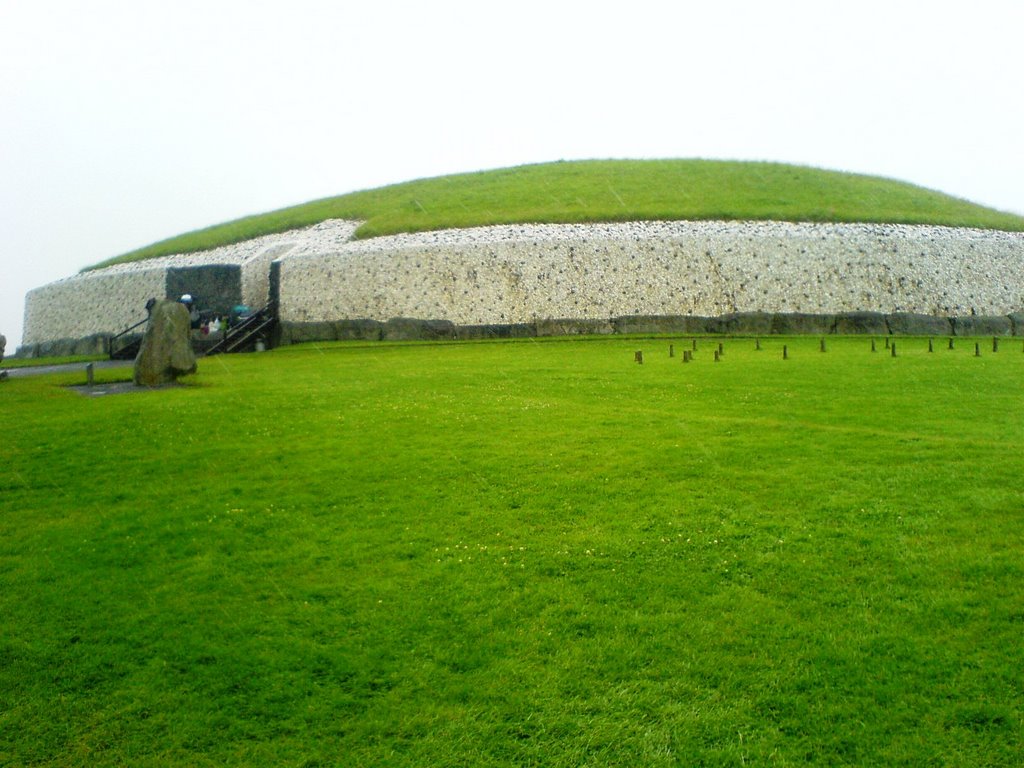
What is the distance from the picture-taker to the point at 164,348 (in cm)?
1931

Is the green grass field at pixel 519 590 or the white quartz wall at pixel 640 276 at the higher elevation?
the white quartz wall at pixel 640 276

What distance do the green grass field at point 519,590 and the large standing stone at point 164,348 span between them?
462 cm

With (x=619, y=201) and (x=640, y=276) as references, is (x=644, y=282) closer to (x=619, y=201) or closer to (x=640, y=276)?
(x=640, y=276)

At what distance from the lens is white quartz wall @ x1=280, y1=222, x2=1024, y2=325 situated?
3116 cm

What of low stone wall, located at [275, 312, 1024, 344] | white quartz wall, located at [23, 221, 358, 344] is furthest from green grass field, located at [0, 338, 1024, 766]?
white quartz wall, located at [23, 221, 358, 344]

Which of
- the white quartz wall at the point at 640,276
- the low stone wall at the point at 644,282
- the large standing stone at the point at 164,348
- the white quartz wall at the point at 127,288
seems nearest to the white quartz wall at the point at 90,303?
the white quartz wall at the point at 127,288

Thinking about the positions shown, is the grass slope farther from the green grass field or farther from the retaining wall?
the green grass field

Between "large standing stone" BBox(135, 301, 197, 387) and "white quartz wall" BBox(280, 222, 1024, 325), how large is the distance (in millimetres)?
12197

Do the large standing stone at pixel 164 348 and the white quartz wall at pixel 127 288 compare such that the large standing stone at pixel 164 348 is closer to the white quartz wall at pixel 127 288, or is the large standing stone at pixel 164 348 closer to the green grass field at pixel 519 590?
the green grass field at pixel 519 590

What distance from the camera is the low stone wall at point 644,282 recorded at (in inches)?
1204

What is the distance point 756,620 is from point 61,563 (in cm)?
690

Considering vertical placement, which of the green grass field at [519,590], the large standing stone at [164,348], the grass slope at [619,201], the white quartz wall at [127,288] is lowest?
the green grass field at [519,590]

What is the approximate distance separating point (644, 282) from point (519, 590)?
971 inches

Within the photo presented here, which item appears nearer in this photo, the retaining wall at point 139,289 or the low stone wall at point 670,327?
the low stone wall at point 670,327
